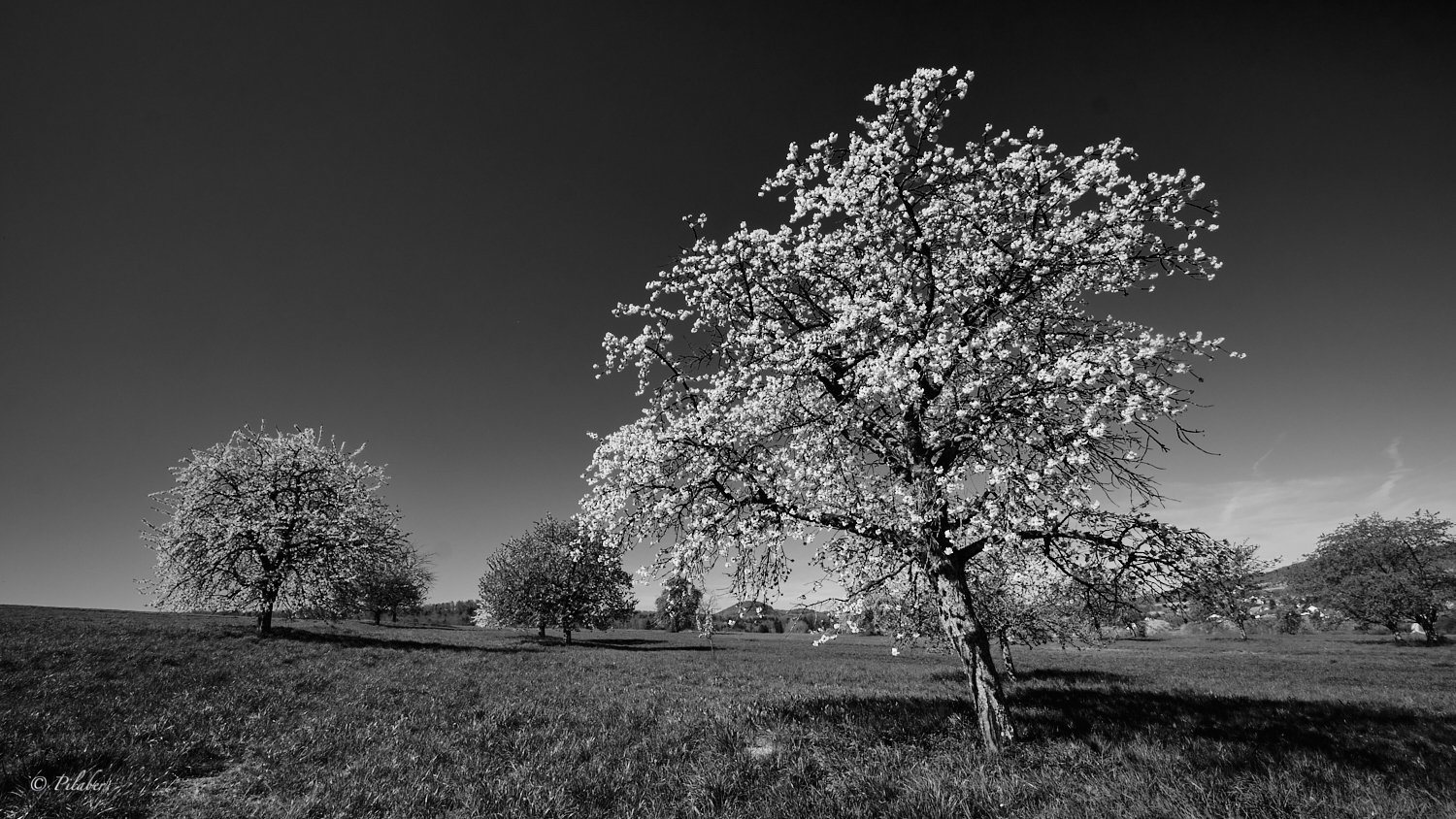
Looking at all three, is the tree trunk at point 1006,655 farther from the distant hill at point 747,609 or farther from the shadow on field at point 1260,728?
the distant hill at point 747,609

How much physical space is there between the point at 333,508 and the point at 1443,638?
91135 mm

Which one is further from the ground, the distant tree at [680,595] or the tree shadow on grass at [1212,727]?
the distant tree at [680,595]

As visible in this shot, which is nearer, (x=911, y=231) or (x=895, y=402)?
(x=895, y=402)

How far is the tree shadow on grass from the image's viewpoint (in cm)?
762

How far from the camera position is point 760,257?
10.1 m

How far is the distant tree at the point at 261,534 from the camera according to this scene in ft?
87.4

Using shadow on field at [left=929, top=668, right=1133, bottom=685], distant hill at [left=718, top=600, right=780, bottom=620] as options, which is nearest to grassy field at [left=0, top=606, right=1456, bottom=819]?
distant hill at [left=718, top=600, right=780, bottom=620]

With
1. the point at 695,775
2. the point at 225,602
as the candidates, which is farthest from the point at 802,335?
the point at 225,602

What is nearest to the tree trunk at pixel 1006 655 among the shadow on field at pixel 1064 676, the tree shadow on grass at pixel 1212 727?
the shadow on field at pixel 1064 676

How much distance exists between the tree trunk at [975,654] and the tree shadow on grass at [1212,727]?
471 millimetres

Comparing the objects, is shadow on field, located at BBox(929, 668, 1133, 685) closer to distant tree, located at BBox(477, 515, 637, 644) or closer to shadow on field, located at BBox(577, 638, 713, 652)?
shadow on field, located at BBox(577, 638, 713, 652)

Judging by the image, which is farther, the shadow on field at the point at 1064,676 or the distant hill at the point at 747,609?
the shadow on field at the point at 1064,676

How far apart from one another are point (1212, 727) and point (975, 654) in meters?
6.46

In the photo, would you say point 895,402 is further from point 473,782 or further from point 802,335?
point 473,782
